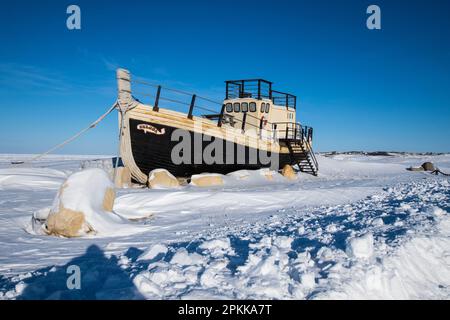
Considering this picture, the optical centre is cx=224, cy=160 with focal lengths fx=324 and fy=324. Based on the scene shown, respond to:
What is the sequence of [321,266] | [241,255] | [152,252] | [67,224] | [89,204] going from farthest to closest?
[89,204], [67,224], [152,252], [241,255], [321,266]

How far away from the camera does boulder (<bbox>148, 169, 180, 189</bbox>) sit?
11.4 meters

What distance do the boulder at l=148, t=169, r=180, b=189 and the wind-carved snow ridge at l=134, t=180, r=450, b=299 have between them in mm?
7303

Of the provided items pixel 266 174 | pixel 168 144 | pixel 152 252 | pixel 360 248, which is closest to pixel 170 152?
pixel 168 144

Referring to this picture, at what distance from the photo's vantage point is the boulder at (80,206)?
5.28 m

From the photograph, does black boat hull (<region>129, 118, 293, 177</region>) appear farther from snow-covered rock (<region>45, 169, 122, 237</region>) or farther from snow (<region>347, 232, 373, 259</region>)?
snow (<region>347, 232, 373, 259</region>)

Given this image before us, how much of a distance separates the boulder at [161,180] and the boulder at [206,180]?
0.74 meters

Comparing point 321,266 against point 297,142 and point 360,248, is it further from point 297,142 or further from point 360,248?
point 297,142

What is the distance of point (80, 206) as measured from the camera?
553 cm

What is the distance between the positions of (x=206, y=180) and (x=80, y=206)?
6.95 m

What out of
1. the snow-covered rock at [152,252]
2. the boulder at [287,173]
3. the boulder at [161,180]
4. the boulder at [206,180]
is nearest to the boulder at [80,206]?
the snow-covered rock at [152,252]

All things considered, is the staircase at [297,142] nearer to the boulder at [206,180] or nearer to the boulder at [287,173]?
the boulder at [287,173]

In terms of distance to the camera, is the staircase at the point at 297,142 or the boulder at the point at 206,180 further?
the staircase at the point at 297,142
